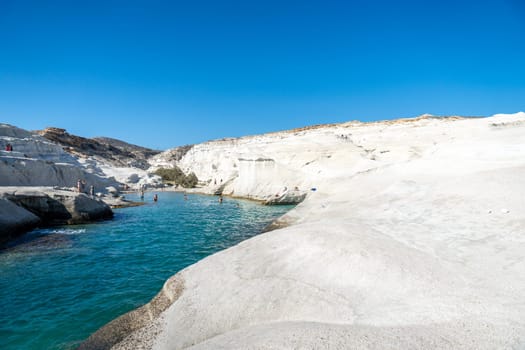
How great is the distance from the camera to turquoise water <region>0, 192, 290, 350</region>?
623 centimetres

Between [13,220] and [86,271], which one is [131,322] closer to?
[86,271]

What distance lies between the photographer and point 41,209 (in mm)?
16750

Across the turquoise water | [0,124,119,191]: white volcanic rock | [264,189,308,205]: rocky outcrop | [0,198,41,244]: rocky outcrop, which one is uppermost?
[0,124,119,191]: white volcanic rock

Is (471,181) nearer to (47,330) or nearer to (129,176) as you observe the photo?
(47,330)

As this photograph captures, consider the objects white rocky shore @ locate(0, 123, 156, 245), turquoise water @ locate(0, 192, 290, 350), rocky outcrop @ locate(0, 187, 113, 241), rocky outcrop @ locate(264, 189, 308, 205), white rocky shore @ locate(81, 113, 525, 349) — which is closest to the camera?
white rocky shore @ locate(81, 113, 525, 349)

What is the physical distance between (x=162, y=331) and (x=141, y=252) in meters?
7.90

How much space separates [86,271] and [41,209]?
10.1m

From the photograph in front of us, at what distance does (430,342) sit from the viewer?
109 inches

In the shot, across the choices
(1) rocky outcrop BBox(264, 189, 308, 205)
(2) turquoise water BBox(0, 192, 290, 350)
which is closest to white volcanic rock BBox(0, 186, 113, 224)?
(2) turquoise water BBox(0, 192, 290, 350)

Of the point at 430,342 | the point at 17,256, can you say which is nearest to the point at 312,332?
the point at 430,342

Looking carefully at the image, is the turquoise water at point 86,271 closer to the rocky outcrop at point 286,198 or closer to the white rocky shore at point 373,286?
the white rocky shore at point 373,286

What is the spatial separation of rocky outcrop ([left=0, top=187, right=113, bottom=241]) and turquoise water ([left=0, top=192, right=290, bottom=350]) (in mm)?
819

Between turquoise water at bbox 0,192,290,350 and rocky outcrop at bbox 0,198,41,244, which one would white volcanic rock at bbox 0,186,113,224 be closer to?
rocky outcrop at bbox 0,198,41,244

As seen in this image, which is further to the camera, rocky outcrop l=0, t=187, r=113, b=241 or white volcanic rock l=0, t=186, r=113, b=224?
white volcanic rock l=0, t=186, r=113, b=224
